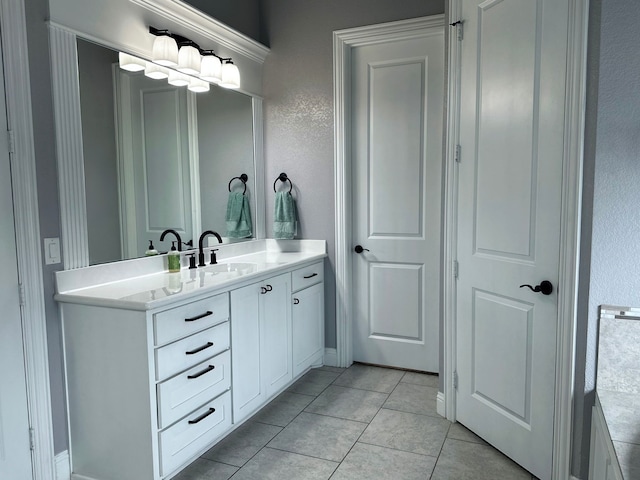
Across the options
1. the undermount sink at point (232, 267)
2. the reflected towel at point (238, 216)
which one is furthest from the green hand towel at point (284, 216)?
the undermount sink at point (232, 267)

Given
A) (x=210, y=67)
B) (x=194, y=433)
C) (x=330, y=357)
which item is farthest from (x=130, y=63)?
(x=330, y=357)

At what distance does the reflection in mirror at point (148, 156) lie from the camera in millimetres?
2236

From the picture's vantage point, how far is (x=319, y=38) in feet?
11.0

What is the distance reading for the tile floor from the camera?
2166 millimetres

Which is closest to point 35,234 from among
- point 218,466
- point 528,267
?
point 218,466

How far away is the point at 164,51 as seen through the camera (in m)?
2.53

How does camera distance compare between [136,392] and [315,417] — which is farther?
[315,417]

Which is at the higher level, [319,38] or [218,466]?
[319,38]

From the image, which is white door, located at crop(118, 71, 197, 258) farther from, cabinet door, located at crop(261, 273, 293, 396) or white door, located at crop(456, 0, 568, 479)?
white door, located at crop(456, 0, 568, 479)

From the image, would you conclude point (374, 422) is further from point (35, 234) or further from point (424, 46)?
point (424, 46)

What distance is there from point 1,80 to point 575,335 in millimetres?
2452

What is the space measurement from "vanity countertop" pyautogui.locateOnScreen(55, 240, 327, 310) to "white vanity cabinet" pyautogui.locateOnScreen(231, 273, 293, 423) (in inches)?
3.9

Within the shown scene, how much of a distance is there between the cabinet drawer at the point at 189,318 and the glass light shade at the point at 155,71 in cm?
127

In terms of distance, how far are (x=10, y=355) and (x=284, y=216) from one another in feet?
6.37
